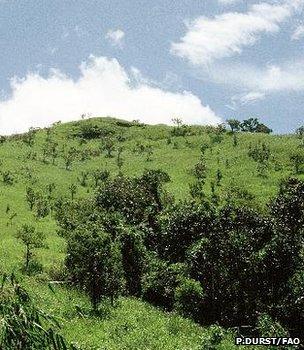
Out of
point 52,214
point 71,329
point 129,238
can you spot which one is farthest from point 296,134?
→ point 71,329

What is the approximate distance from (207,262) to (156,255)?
9525 mm

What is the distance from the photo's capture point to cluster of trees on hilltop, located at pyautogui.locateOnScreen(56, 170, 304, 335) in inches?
1580

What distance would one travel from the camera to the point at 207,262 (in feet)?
145

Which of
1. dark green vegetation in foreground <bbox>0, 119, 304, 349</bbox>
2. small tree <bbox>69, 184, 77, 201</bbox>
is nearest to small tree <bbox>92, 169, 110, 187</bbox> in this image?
dark green vegetation in foreground <bbox>0, 119, 304, 349</bbox>

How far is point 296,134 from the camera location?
11850 cm

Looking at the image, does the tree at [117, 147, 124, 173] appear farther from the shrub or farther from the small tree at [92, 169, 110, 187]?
the shrub

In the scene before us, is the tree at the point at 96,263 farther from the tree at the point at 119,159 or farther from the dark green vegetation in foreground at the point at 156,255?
the tree at the point at 119,159

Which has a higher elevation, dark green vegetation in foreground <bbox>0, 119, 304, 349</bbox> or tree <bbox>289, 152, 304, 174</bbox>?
tree <bbox>289, 152, 304, 174</bbox>

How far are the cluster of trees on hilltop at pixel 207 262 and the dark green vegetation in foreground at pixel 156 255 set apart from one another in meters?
0.09

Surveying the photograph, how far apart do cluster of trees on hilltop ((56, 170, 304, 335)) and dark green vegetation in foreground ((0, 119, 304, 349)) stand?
9cm

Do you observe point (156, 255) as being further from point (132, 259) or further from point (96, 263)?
point (96, 263)

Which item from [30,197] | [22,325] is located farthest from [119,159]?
[22,325]

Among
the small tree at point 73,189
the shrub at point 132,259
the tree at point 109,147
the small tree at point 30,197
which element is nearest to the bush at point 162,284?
the shrub at point 132,259

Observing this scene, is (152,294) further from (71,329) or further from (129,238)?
(71,329)
